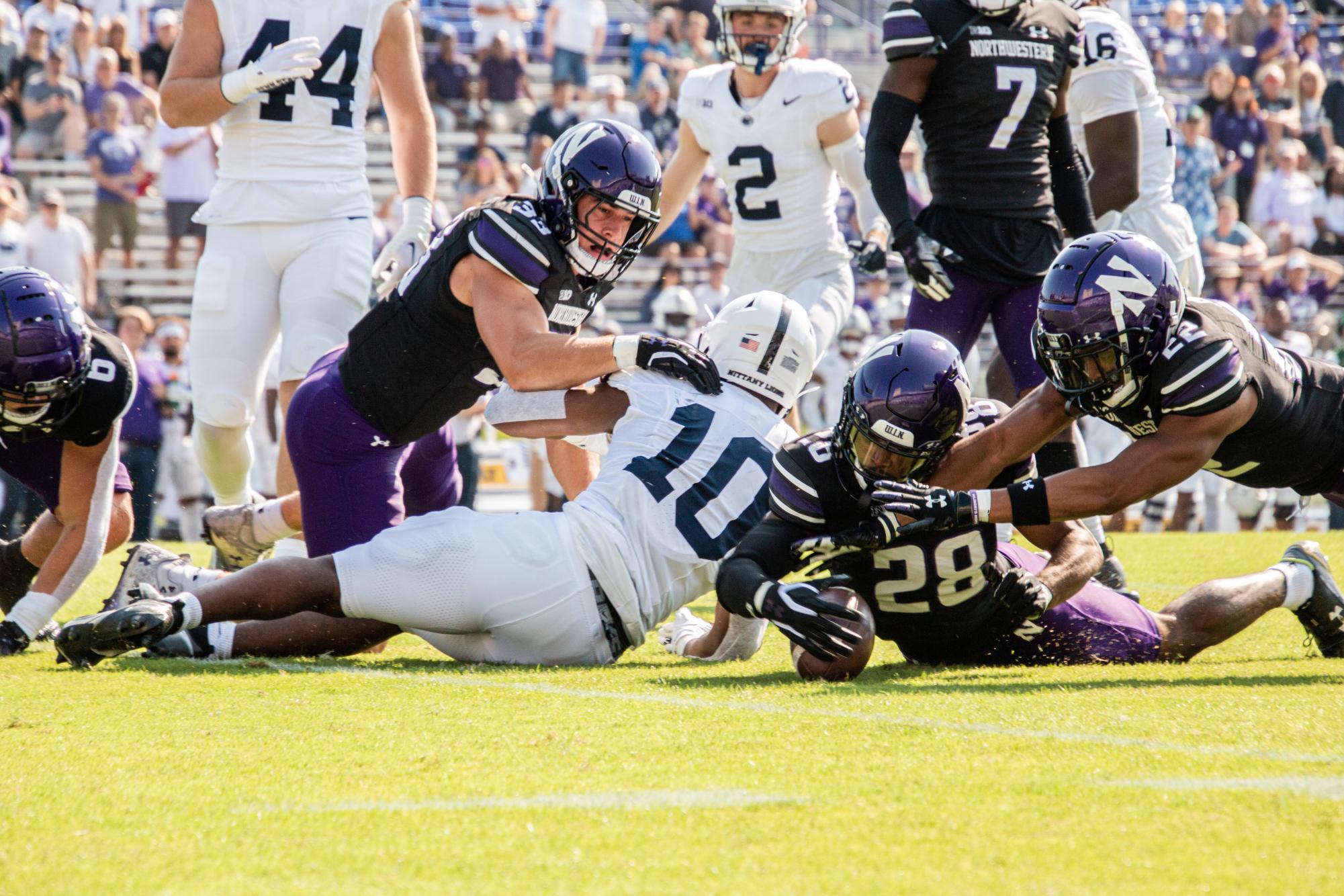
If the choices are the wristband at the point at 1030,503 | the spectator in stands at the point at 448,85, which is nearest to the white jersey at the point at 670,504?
the wristband at the point at 1030,503

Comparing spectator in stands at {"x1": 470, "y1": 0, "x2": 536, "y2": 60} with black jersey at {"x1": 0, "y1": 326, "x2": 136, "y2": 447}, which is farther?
spectator in stands at {"x1": 470, "y1": 0, "x2": 536, "y2": 60}

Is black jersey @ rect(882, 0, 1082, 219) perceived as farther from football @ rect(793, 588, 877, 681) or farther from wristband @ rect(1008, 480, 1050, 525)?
football @ rect(793, 588, 877, 681)

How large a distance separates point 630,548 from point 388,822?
169cm

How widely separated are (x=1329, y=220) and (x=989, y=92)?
10.6 m

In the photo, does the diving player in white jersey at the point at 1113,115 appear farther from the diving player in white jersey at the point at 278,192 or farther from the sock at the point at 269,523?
the sock at the point at 269,523

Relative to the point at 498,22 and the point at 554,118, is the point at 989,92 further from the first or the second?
the point at 498,22

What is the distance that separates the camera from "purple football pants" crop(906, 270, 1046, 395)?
5.39 meters

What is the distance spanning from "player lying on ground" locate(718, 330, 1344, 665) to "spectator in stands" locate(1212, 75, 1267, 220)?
11.3 m

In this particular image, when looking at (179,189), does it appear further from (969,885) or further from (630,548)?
(969,885)

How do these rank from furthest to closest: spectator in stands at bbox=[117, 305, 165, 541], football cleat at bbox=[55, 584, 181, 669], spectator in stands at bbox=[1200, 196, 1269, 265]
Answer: spectator in stands at bbox=[1200, 196, 1269, 265] < spectator in stands at bbox=[117, 305, 165, 541] < football cleat at bbox=[55, 584, 181, 669]

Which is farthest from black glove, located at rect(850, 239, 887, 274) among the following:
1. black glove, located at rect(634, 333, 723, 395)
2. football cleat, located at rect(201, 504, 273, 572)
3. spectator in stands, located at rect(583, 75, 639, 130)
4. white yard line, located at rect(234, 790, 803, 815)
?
spectator in stands, located at rect(583, 75, 639, 130)

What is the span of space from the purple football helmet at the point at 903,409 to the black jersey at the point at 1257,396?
51 centimetres

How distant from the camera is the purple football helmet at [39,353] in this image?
439 cm

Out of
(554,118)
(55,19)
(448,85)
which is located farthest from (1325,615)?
(55,19)
